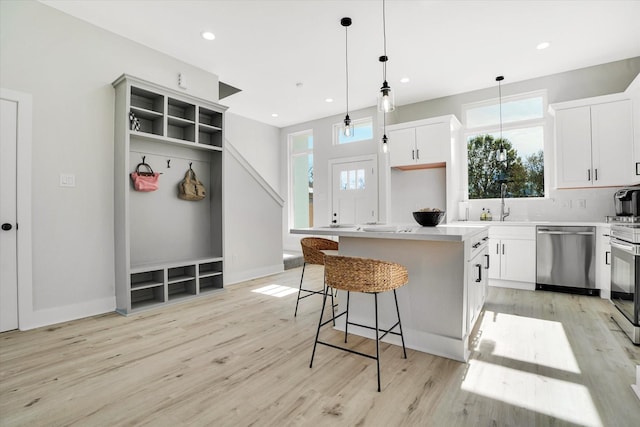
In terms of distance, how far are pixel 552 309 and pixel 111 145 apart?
202 inches

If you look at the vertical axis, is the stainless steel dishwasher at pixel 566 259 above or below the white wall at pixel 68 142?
below

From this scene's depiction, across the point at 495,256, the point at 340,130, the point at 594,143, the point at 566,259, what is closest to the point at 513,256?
the point at 495,256

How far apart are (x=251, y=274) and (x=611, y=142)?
5.18 metres

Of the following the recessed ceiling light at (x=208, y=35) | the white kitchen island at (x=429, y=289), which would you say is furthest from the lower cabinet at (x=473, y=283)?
the recessed ceiling light at (x=208, y=35)

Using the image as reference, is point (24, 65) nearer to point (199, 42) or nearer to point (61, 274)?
point (199, 42)

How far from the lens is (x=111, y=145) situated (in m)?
3.41

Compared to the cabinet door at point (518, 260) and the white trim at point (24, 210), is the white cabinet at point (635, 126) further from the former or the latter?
the white trim at point (24, 210)

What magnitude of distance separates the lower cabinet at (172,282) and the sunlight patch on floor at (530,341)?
3131 mm

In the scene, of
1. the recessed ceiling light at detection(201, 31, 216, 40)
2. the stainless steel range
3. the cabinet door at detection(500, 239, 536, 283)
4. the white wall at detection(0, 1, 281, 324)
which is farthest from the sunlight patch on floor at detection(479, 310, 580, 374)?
the recessed ceiling light at detection(201, 31, 216, 40)

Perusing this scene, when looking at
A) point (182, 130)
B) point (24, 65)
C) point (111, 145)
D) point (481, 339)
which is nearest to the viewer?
point (481, 339)

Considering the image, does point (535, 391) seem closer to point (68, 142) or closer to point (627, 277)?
point (627, 277)

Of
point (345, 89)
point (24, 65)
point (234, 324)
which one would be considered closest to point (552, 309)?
point (234, 324)

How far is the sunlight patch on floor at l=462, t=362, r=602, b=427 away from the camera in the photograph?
5.28 ft

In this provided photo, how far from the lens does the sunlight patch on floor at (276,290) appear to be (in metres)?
3.96
